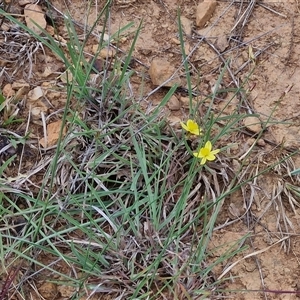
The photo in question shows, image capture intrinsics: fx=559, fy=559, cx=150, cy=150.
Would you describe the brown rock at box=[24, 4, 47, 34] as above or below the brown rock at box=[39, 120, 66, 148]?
above

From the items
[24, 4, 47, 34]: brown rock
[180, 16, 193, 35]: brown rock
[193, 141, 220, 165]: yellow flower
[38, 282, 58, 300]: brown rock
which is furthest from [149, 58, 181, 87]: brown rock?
[38, 282, 58, 300]: brown rock

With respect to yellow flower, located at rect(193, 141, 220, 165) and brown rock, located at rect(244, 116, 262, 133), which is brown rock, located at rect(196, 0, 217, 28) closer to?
brown rock, located at rect(244, 116, 262, 133)

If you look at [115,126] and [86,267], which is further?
[115,126]

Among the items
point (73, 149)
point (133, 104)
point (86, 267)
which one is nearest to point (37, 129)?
point (73, 149)

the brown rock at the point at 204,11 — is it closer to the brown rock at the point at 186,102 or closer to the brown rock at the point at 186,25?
the brown rock at the point at 186,25

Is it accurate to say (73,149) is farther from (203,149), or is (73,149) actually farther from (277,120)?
(277,120)
